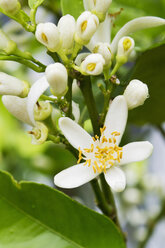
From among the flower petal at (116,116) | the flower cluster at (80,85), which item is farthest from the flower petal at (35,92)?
the flower petal at (116,116)

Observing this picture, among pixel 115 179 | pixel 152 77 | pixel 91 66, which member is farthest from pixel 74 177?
pixel 152 77

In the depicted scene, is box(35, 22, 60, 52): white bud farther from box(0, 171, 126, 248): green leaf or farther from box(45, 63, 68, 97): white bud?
box(0, 171, 126, 248): green leaf

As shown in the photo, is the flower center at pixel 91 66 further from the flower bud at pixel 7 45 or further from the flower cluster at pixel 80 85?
the flower bud at pixel 7 45

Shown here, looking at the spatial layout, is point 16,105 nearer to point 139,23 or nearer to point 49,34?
point 49,34

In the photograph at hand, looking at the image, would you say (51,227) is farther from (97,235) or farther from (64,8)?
(64,8)

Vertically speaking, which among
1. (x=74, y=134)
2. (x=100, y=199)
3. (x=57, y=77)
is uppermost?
(x=57, y=77)

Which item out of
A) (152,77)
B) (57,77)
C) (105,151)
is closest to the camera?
(57,77)
